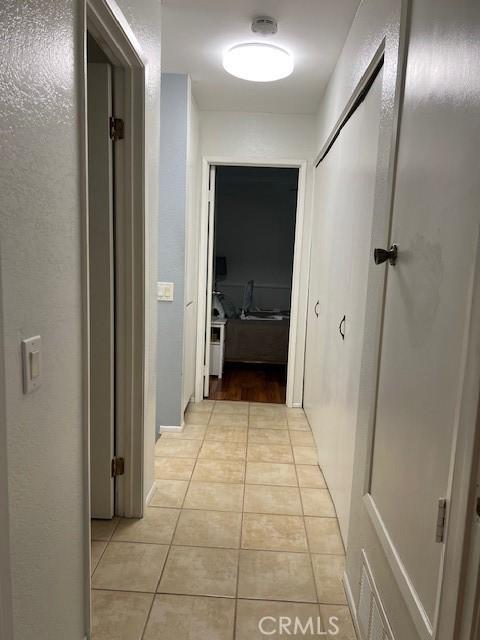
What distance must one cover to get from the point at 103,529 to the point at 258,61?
8.70 ft

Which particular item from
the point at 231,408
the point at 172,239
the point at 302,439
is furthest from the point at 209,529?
the point at 172,239

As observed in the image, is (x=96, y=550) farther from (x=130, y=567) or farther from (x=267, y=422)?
(x=267, y=422)

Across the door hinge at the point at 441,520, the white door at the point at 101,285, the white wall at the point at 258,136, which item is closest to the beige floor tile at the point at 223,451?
the white door at the point at 101,285

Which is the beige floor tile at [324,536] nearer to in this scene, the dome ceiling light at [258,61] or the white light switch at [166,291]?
the white light switch at [166,291]

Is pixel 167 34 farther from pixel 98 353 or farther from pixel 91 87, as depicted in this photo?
pixel 98 353

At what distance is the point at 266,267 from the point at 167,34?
4.87m

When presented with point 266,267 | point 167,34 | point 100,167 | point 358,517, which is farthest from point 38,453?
point 266,267

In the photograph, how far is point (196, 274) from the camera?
154 inches

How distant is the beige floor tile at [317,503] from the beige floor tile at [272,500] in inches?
1.5

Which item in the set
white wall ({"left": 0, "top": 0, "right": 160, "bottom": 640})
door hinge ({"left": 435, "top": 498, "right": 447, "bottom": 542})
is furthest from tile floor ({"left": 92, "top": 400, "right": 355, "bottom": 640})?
door hinge ({"left": 435, "top": 498, "right": 447, "bottom": 542})

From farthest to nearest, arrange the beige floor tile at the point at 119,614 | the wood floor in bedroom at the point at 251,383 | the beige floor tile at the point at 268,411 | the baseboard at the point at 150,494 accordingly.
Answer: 1. the wood floor in bedroom at the point at 251,383
2. the beige floor tile at the point at 268,411
3. the baseboard at the point at 150,494
4. the beige floor tile at the point at 119,614

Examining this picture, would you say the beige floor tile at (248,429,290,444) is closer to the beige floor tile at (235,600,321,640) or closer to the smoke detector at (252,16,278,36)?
the beige floor tile at (235,600,321,640)

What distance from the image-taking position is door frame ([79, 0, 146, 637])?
180cm

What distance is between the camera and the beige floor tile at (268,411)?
3842mm
